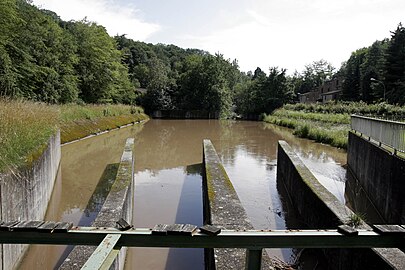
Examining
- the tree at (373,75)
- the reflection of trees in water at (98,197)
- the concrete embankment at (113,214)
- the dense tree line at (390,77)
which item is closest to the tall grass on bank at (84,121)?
the reflection of trees in water at (98,197)

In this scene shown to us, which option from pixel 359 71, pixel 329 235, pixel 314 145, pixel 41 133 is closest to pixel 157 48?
pixel 359 71

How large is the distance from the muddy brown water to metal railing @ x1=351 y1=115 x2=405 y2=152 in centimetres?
177

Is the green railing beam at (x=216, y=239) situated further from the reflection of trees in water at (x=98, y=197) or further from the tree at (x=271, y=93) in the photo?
the tree at (x=271, y=93)

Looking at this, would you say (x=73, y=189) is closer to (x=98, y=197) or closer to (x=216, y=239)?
(x=98, y=197)

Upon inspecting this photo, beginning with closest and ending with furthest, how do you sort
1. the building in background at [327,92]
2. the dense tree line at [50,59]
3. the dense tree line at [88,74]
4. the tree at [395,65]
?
the dense tree line at [50,59] < the dense tree line at [88,74] < the tree at [395,65] < the building in background at [327,92]

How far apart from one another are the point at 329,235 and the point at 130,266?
3.90 meters

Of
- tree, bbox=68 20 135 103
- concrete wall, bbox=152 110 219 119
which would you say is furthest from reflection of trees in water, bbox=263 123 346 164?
concrete wall, bbox=152 110 219 119

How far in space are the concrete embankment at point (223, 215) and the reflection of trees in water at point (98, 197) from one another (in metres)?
2.48

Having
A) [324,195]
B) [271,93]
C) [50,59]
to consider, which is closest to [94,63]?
[50,59]

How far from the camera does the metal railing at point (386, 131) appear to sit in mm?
6648

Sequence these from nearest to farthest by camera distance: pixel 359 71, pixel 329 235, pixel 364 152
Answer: pixel 329 235, pixel 364 152, pixel 359 71

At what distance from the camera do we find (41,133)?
791 cm

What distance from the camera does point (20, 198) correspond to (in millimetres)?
4836

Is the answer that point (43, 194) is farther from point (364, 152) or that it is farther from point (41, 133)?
point (364, 152)
